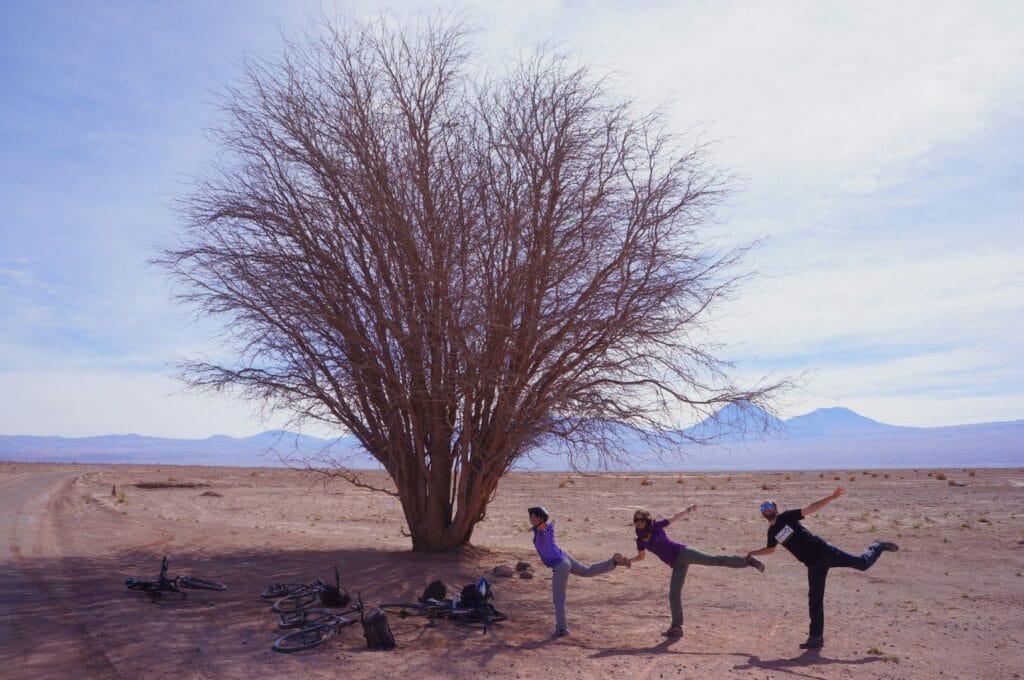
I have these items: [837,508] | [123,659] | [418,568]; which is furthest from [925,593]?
[837,508]

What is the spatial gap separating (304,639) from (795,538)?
5308mm

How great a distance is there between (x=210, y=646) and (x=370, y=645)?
1.59 m

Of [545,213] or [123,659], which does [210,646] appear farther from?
[545,213]

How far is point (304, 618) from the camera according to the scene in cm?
912

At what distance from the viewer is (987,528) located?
2203cm

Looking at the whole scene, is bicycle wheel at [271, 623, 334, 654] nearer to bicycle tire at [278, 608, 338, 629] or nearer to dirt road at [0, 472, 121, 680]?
bicycle tire at [278, 608, 338, 629]

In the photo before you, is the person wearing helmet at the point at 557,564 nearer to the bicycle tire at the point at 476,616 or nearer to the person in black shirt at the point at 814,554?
the bicycle tire at the point at 476,616

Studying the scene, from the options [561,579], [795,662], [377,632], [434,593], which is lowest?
[795,662]

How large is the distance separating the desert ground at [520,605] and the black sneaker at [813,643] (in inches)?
4.0

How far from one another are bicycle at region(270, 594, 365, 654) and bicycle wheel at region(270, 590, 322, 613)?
1.67 ft

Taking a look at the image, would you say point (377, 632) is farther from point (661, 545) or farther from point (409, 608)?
point (661, 545)

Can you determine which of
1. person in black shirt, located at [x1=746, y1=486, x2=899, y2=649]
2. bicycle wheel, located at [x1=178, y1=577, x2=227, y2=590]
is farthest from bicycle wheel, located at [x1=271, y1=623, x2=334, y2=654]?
person in black shirt, located at [x1=746, y1=486, x2=899, y2=649]

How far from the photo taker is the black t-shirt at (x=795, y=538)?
8969mm

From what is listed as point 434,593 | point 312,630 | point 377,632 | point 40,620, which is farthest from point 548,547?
point 40,620
